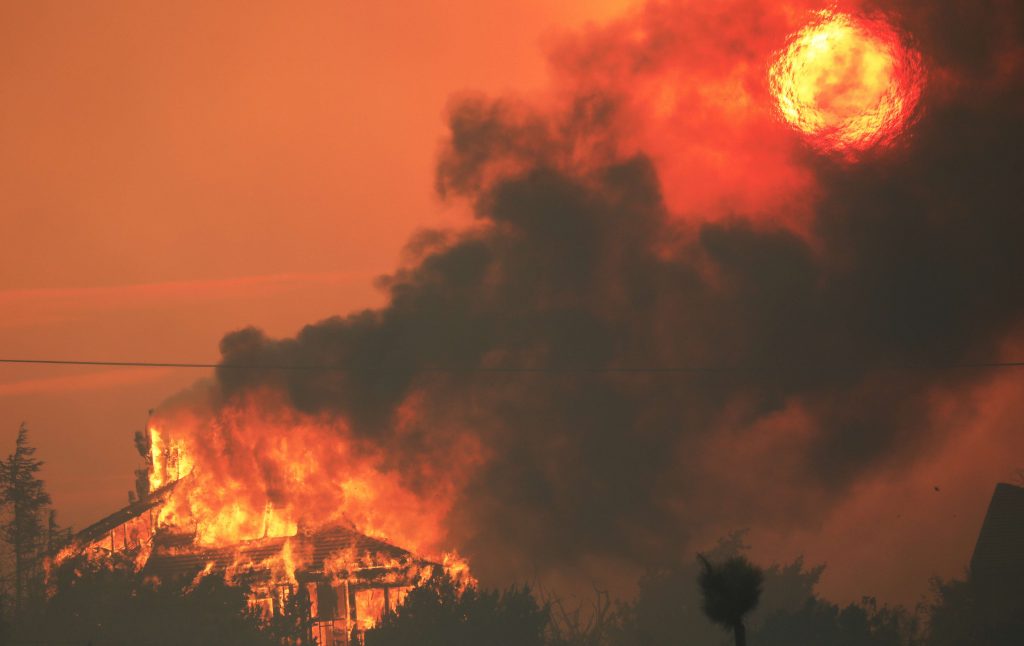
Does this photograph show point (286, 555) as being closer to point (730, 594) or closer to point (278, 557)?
point (278, 557)

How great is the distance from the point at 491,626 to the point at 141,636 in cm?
1898

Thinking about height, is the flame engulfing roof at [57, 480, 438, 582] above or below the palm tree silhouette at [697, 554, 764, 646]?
above

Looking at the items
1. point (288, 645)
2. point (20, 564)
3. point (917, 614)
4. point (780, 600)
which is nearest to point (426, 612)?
point (288, 645)

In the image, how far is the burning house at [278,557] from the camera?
7569 cm

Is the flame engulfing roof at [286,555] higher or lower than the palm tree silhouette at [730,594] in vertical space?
higher

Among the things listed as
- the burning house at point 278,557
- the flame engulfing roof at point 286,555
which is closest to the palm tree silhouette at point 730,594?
the burning house at point 278,557

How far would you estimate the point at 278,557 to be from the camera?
79.1m

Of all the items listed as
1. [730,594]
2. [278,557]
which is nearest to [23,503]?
[278,557]

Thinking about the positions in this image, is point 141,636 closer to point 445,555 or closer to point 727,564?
point 445,555

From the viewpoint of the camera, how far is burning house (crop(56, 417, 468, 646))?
248ft

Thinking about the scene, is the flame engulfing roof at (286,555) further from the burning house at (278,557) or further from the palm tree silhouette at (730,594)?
the palm tree silhouette at (730,594)

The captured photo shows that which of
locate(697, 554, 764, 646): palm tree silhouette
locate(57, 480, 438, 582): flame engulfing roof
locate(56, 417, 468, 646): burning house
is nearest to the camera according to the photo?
locate(697, 554, 764, 646): palm tree silhouette

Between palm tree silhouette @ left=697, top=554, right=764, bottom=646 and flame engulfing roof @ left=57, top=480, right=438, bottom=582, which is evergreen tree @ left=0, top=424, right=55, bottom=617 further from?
palm tree silhouette @ left=697, top=554, right=764, bottom=646

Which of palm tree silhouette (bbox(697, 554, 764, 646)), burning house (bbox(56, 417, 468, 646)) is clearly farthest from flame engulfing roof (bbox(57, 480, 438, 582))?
palm tree silhouette (bbox(697, 554, 764, 646))
